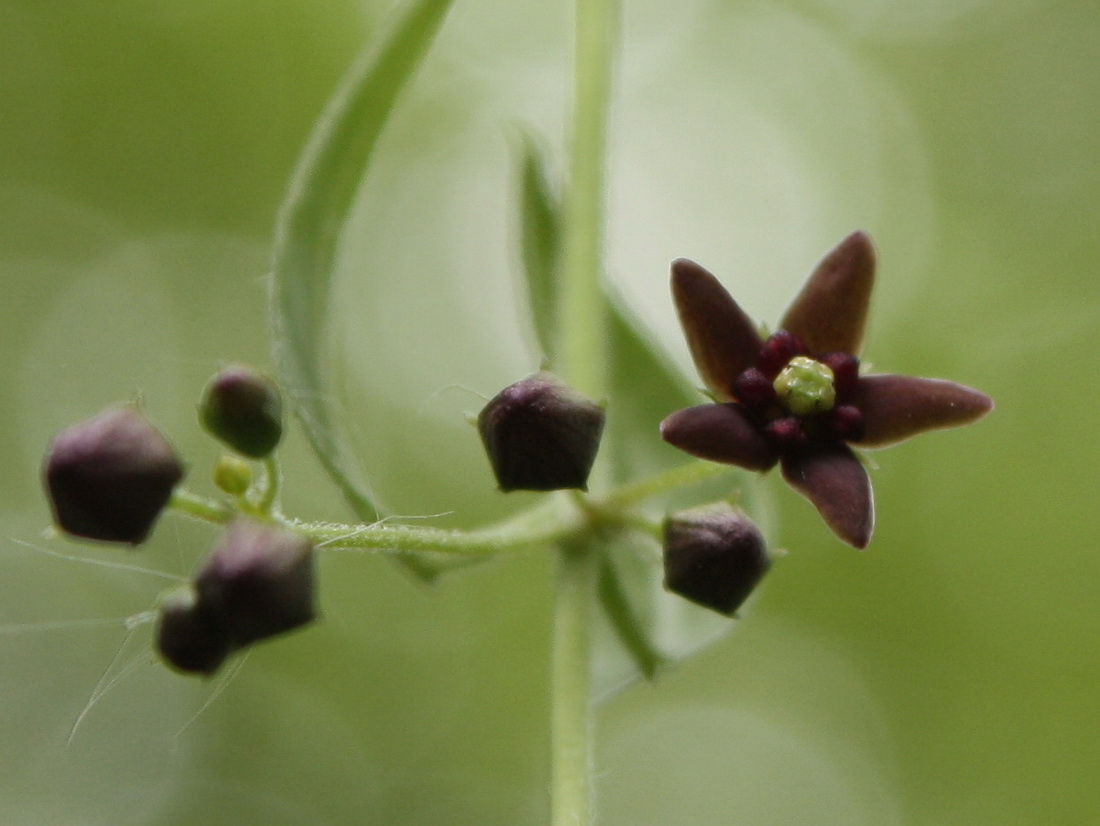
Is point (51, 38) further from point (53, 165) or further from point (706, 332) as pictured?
point (706, 332)

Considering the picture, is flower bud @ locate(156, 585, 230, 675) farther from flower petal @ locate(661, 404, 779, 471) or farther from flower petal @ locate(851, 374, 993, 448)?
flower petal @ locate(851, 374, 993, 448)

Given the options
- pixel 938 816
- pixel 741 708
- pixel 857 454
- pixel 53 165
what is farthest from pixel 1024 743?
pixel 53 165

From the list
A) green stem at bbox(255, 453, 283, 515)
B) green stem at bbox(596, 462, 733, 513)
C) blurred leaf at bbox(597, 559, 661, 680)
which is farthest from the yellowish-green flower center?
green stem at bbox(255, 453, 283, 515)

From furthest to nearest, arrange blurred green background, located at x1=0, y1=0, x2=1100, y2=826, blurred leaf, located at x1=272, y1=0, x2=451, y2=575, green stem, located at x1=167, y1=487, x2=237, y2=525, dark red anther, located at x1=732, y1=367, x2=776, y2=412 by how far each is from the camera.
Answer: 1. blurred green background, located at x1=0, y1=0, x2=1100, y2=826
2. blurred leaf, located at x1=272, y1=0, x2=451, y2=575
3. dark red anther, located at x1=732, y1=367, x2=776, y2=412
4. green stem, located at x1=167, y1=487, x2=237, y2=525

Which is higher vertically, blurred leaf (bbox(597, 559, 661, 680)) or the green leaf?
the green leaf

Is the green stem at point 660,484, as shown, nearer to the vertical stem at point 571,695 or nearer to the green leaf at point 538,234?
the vertical stem at point 571,695

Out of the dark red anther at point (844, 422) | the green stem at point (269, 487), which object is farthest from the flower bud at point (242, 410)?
the dark red anther at point (844, 422)
